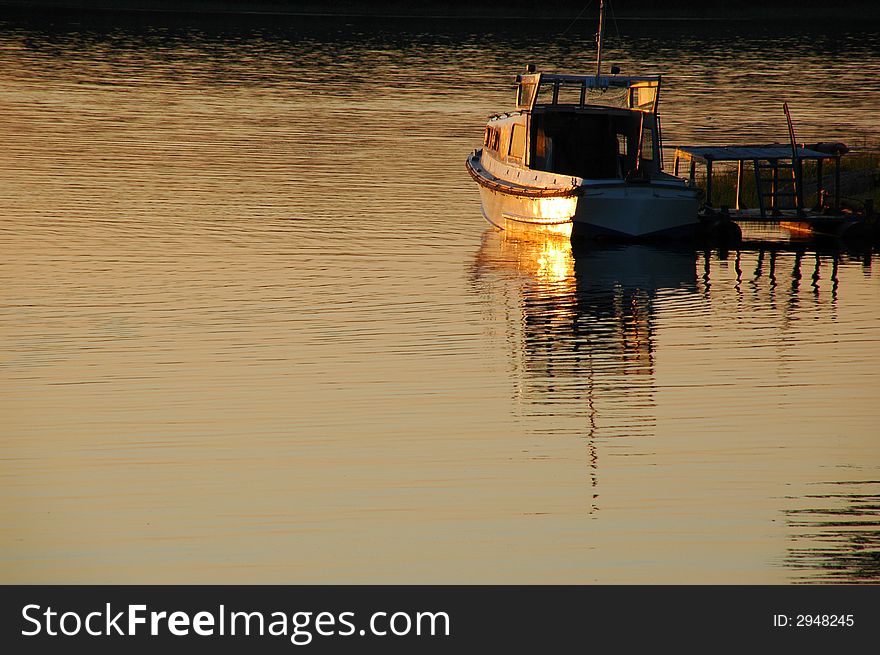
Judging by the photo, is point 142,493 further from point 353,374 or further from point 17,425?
point 353,374

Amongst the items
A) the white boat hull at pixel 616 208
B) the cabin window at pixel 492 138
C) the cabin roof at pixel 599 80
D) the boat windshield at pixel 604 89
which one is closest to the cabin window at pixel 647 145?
the boat windshield at pixel 604 89

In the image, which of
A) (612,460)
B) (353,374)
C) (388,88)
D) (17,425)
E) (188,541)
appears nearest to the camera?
(188,541)

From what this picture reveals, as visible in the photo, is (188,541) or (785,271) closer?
(188,541)

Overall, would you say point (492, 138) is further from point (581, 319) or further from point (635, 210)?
point (581, 319)

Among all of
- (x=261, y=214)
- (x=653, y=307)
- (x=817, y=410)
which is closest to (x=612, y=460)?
(x=817, y=410)

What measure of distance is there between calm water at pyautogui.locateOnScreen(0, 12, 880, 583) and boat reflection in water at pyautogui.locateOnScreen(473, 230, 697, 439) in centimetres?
7

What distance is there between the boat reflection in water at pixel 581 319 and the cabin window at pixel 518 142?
6.02ft

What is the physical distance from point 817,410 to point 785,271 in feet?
36.6

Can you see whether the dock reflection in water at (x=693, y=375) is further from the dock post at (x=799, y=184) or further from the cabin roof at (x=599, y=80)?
the cabin roof at (x=599, y=80)

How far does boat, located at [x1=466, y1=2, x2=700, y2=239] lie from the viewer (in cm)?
3041

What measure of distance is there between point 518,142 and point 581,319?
1001 centimetres

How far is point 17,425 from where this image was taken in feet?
55.4

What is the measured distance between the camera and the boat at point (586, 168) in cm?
3041

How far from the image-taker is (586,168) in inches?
1291
